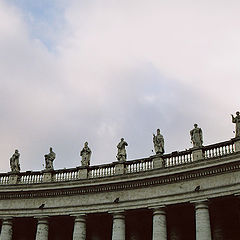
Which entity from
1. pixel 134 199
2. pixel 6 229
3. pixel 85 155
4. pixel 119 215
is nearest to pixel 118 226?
pixel 119 215

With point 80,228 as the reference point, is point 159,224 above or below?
below

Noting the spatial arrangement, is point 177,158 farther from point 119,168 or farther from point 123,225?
point 123,225

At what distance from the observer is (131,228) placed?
43812 millimetres

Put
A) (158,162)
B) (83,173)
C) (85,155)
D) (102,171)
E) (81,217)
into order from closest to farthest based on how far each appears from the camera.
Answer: (158,162) → (81,217) → (102,171) → (83,173) → (85,155)

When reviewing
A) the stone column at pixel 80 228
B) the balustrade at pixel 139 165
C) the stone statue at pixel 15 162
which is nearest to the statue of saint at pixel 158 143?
the balustrade at pixel 139 165

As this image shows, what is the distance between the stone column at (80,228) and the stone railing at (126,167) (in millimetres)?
3978

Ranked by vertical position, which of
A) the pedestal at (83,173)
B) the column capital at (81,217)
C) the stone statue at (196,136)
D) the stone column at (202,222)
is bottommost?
the stone column at (202,222)

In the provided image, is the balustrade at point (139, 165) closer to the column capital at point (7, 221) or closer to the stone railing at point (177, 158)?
A: the stone railing at point (177, 158)

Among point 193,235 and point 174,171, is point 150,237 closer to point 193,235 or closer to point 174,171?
point 193,235

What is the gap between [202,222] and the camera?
36.7m

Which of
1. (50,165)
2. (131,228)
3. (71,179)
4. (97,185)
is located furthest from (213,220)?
(50,165)

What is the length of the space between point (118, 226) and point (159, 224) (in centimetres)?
388

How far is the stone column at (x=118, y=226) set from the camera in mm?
40459

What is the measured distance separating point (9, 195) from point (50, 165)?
5004mm
